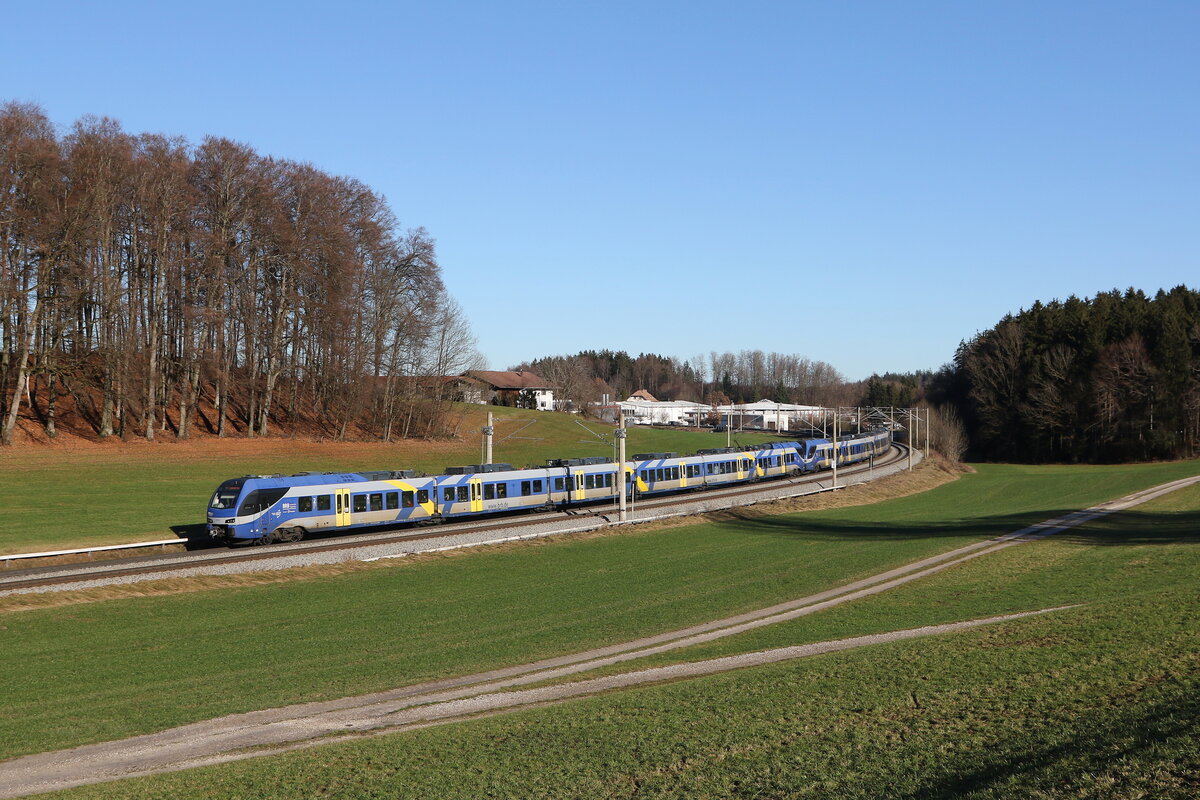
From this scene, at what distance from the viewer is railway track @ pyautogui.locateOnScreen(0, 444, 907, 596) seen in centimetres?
3117

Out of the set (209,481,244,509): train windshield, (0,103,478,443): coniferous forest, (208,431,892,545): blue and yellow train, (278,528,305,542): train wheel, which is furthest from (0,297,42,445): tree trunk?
(278,528,305,542): train wheel

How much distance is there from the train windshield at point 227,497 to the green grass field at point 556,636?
7936 mm

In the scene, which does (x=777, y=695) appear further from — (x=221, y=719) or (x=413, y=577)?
(x=413, y=577)

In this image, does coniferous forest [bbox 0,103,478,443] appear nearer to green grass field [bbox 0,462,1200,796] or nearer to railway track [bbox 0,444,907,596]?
railway track [bbox 0,444,907,596]

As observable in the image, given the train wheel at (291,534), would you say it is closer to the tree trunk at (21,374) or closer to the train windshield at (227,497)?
the train windshield at (227,497)

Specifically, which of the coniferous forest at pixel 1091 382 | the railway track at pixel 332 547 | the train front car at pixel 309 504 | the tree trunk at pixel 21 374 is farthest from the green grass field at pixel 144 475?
the coniferous forest at pixel 1091 382

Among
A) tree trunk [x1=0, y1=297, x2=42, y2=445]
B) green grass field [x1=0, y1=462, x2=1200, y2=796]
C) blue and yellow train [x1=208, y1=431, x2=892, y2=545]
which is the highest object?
tree trunk [x1=0, y1=297, x2=42, y2=445]

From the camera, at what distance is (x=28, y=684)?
2042 centimetres

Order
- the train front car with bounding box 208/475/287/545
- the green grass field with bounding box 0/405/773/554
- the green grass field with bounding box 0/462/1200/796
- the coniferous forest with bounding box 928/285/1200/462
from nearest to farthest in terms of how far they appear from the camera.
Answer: the green grass field with bounding box 0/462/1200/796 < the train front car with bounding box 208/475/287/545 < the green grass field with bounding box 0/405/773/554 < the coniferous forest with bounding box 928/285/1200/462

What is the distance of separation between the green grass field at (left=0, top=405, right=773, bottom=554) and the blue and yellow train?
539 cm

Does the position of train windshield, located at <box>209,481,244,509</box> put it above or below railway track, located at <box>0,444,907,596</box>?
above

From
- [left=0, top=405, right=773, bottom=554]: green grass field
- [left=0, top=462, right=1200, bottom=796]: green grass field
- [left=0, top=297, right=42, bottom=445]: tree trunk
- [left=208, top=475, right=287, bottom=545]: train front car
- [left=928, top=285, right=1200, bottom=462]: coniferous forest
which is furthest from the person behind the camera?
[left=928, top=285, right=1200, bottom=462]: coniferous forest

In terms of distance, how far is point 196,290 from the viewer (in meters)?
68.6

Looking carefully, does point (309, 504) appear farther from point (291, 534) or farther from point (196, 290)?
point (196, 290)
